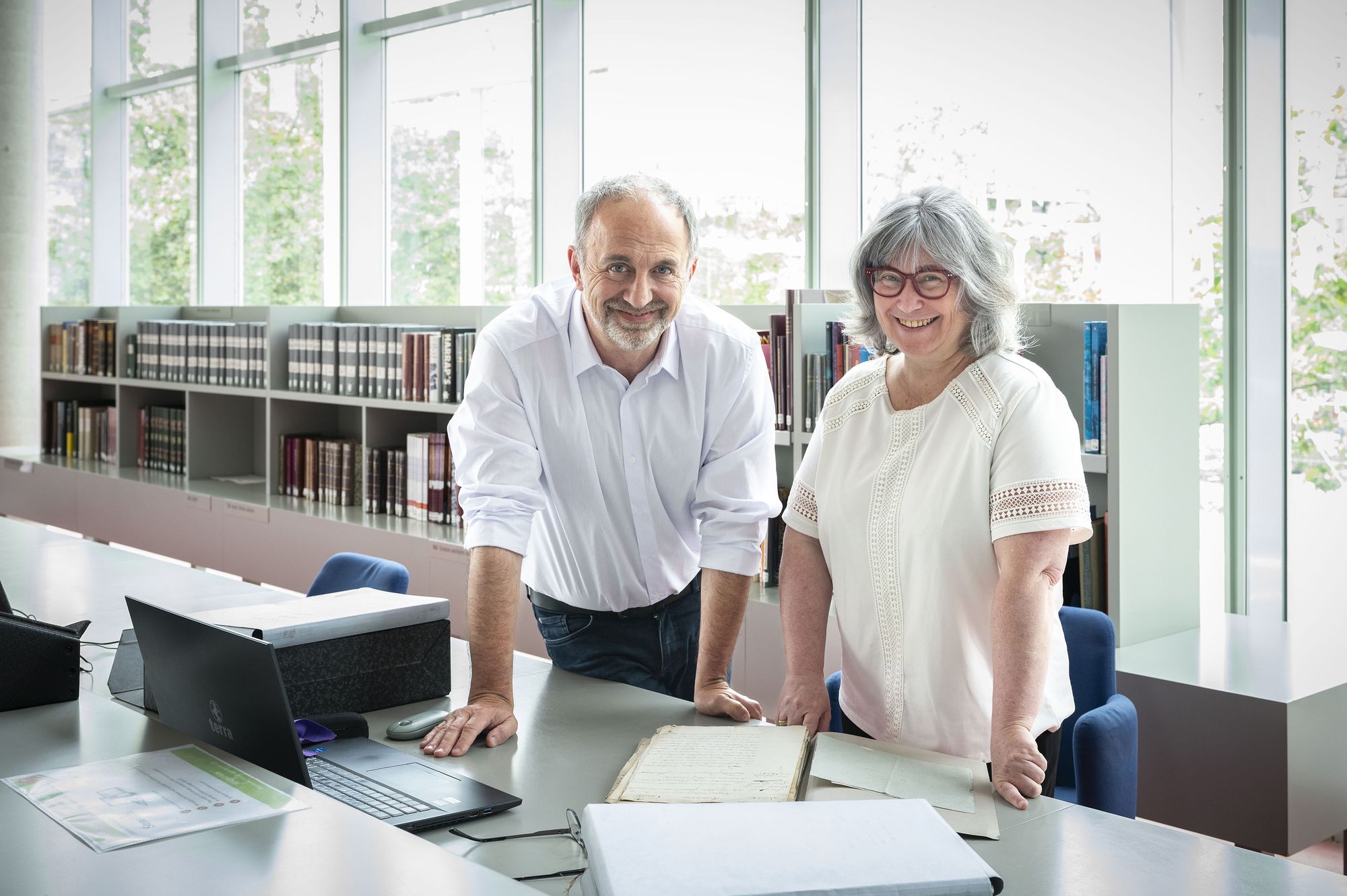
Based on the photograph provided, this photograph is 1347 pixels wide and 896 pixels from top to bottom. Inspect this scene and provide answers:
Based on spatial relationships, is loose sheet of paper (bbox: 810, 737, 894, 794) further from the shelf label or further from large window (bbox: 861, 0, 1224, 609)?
the shelf label

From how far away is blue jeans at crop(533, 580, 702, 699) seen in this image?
2428 mm

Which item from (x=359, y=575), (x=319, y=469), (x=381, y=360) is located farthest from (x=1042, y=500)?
(x=319, y=469)

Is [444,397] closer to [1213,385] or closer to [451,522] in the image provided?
[451,522]

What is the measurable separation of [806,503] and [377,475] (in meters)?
3.80

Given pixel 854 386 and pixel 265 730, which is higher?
pixel 854 386

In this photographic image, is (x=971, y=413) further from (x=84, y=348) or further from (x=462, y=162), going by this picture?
(x=84, y=348)

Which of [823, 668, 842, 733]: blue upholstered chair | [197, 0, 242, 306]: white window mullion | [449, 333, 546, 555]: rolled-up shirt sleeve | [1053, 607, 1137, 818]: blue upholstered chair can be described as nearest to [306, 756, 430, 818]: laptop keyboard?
[449, 333, 546, 555]: rolled-up shirt sleeve

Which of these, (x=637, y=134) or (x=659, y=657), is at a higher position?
(x=637, y=134)

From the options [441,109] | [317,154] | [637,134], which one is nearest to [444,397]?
[637,134]

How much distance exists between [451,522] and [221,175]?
3.62 m

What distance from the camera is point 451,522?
5.20 metres

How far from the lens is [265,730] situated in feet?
5.05

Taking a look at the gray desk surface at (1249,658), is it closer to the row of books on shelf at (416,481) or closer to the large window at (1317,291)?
the large window at (1317,291)

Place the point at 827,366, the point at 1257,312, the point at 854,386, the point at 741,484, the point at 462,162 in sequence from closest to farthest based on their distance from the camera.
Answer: the point at 854,386, the point at 741,484, the point at 1257,312, the point at 827,366, the point at 462,162
